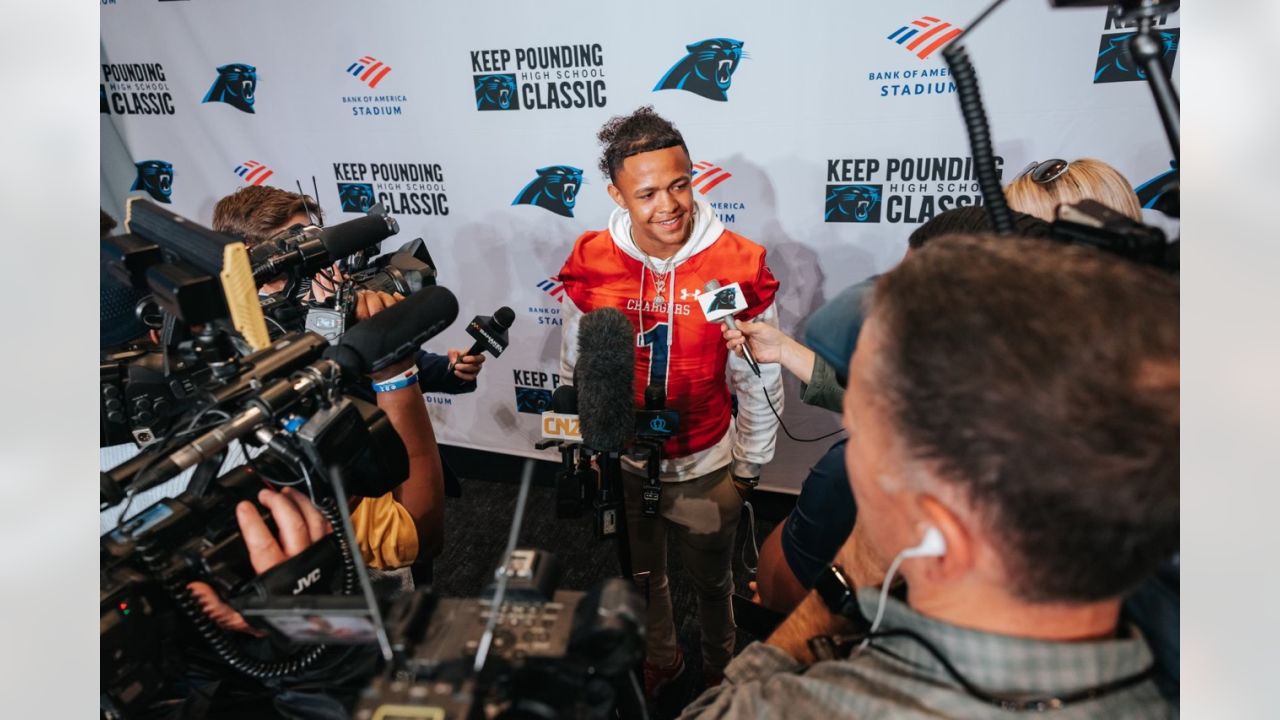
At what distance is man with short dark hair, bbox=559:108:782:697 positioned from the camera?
5.78 ft

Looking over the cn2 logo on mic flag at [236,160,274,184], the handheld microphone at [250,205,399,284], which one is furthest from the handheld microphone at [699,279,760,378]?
the cn2 logo on mic flag at [236,160,274,184]

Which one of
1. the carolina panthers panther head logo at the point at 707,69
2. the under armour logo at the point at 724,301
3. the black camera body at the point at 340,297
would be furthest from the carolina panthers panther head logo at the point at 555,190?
the under armour logo at the point at 724,301

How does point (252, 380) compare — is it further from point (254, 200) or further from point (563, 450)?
point (254, 200)

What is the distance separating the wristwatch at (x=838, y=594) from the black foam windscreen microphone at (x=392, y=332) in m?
0.64

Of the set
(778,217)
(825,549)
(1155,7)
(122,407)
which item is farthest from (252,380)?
(778,217)

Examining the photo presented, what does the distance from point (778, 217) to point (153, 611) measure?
2103mm

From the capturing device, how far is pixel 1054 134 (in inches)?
81.4

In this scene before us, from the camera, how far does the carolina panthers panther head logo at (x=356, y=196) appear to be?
293cm

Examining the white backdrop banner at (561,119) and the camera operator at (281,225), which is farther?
the white backdrop banner at (561,119)

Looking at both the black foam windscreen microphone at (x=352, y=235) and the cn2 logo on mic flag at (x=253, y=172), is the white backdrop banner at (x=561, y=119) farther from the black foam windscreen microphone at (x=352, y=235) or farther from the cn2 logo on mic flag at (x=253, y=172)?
the black foam windscreen microphone at (x=352, y=235)

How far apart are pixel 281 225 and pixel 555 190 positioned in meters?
1.08

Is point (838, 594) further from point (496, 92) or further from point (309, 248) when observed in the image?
point (496, 92)

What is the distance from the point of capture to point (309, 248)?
132 cm

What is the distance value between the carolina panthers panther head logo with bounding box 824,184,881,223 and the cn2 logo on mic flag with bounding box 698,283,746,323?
951 millimetres
